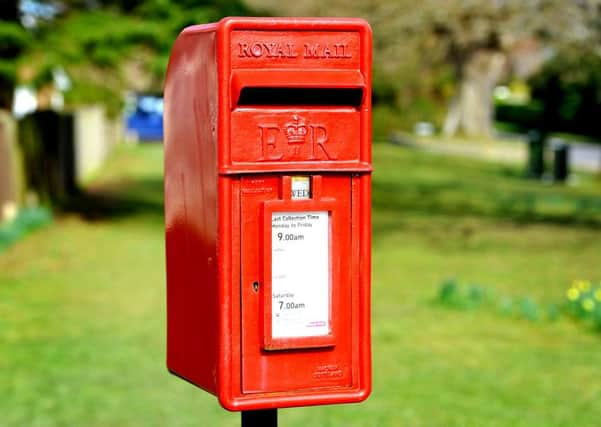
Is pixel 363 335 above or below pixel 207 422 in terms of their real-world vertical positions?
above

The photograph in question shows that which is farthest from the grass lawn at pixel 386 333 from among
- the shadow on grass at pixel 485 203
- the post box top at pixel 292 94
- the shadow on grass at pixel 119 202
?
the post box top at pixel 292 94

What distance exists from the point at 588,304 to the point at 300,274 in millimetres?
6261

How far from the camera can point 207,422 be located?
700cm

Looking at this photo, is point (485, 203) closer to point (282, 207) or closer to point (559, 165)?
point (559, 165)

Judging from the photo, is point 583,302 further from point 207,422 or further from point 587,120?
point 587,120

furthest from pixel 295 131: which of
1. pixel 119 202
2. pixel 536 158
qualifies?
pixel 536 158

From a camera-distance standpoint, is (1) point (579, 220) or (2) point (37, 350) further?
(1) point (579, 220)

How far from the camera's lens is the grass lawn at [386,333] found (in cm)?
718

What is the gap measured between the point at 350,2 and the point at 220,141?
1547 cm

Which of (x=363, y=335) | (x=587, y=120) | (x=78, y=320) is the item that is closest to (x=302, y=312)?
(x=363, y=335)

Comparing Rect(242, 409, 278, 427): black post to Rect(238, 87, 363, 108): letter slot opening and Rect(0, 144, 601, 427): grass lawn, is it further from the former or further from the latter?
Rect(0, 144, 601, 427): grass lawn

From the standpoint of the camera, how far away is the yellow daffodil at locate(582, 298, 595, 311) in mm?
9633

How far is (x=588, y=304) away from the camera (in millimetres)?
9664

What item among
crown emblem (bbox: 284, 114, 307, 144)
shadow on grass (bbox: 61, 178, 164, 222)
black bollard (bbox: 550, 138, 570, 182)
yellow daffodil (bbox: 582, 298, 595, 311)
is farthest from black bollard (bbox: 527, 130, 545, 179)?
crown emblem (bbox: 284, 114, 307, 144)
